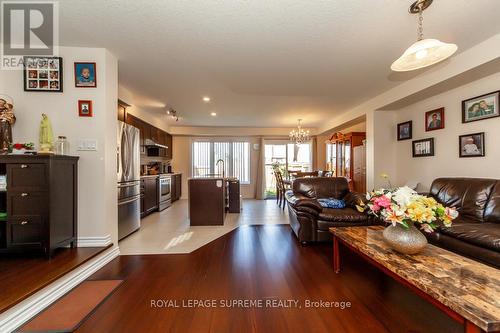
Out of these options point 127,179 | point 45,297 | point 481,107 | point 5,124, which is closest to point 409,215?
point 481,107

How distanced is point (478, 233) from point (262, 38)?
292 centimetres

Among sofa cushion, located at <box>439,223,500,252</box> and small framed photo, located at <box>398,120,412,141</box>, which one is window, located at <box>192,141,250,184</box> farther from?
sofa cushion, located at <box>439,223,500,252</box>

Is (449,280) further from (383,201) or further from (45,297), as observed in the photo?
(45,297)

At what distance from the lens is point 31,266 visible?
2049mm

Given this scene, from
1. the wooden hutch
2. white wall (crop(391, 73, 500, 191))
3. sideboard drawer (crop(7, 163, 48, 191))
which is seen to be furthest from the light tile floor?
white wall (crop(391, 73, 500, 191))

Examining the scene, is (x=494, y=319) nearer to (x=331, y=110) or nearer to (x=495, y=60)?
(x=495, y=60)

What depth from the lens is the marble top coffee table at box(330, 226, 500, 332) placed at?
39.5 inches

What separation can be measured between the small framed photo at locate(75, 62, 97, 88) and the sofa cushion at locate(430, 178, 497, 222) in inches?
188

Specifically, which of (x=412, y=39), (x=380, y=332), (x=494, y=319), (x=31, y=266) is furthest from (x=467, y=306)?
(x=31, y=266)

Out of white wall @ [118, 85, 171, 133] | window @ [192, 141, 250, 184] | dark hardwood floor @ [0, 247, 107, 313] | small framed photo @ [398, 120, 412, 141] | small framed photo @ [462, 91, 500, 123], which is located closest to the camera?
dark hardwood floor @ [0, 247, 107, 313]

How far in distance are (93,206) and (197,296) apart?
1707 millimetres

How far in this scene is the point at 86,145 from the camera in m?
2.56

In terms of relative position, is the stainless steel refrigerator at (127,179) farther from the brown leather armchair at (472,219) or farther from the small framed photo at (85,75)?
the brown leather armchair at (472,219)

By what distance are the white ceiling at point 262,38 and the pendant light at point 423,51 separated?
11 centimetres
